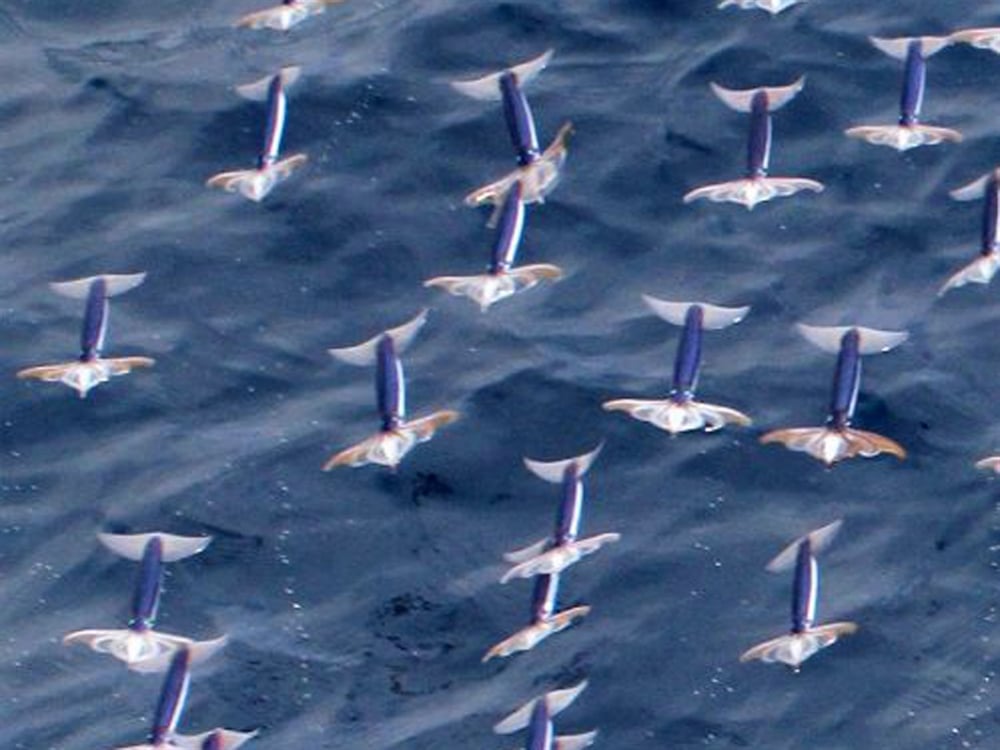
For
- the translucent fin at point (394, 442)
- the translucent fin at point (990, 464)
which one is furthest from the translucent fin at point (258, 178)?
the translucent fin at point (990, 464)

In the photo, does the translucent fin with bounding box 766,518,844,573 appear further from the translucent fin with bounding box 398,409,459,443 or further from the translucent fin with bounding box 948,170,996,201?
the translucent fin with bounding box 948,170,996,201

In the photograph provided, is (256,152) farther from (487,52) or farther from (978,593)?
(978,593)

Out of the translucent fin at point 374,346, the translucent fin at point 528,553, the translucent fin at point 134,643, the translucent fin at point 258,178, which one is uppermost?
the translucent fin at point 258,178

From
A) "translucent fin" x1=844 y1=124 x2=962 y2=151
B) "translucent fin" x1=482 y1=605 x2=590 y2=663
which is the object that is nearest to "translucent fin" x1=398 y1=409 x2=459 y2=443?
"translucent fin" x1=482 y1=605 x2=590 y2=663

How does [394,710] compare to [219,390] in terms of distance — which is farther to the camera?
[219,390]

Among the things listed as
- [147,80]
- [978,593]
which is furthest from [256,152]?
[978,593]

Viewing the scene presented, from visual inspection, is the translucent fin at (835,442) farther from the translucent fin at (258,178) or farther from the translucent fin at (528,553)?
the translucent fin at (258,178)

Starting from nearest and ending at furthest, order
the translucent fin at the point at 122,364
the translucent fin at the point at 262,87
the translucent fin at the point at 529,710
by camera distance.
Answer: the translucent fin at the point at 529,710 → the translucent fin at the point at 122,364 → the translucent fin at the point at 262,87
